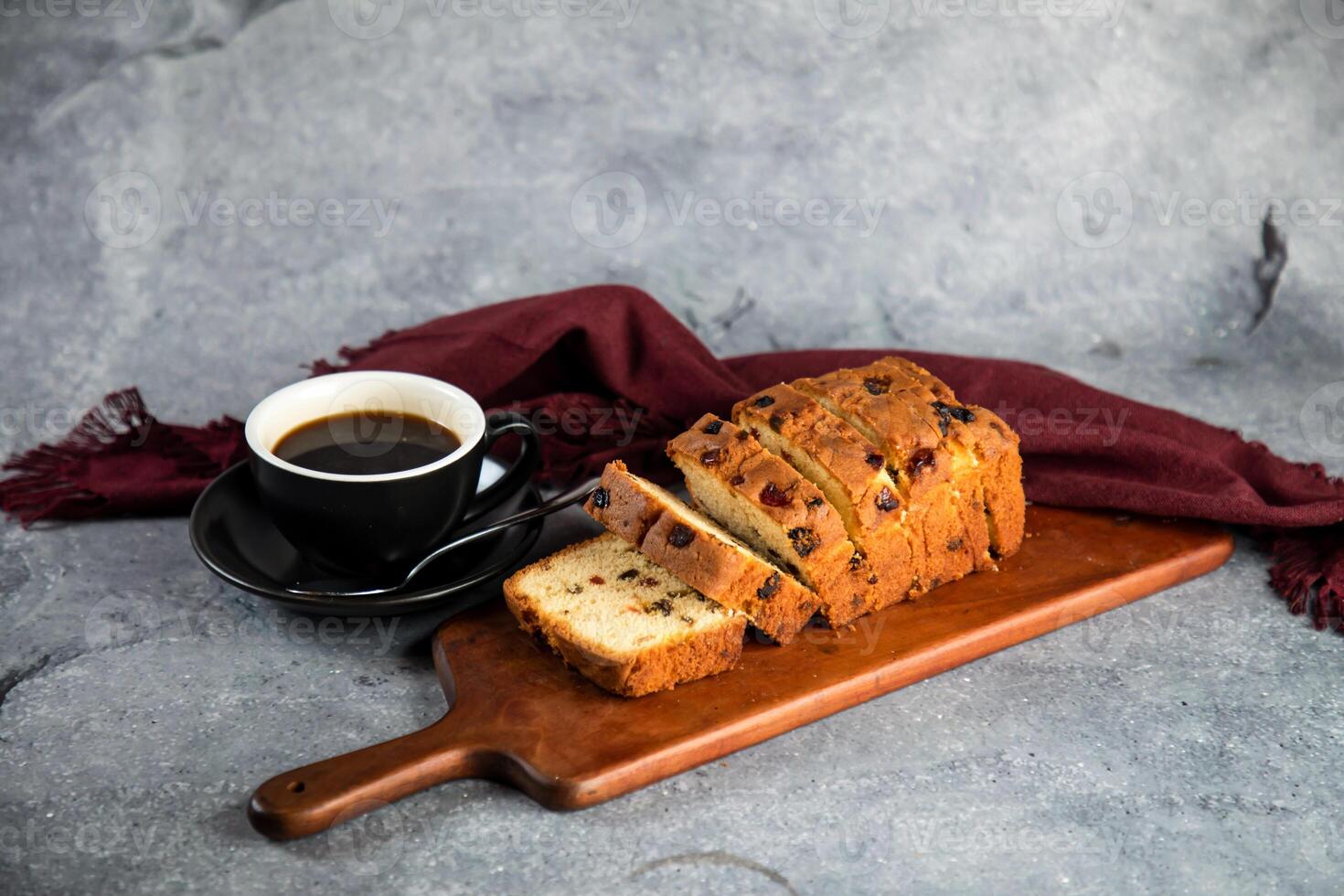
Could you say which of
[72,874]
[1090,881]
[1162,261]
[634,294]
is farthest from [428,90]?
[1090,881]

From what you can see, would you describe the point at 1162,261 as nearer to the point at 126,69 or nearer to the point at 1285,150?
the point at 1285,150

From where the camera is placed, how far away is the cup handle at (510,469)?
9.86 feet

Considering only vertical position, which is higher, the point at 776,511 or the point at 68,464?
the point at 776,511

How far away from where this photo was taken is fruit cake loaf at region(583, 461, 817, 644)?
261 cm

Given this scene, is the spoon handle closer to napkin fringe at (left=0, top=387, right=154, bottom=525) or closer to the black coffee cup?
the black coffee cup

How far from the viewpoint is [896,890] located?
7.36ft

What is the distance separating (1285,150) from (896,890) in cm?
349

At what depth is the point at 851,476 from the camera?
9.07ft

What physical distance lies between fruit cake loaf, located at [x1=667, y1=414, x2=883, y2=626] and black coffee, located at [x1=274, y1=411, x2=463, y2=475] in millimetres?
530

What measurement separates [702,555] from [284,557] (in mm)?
981

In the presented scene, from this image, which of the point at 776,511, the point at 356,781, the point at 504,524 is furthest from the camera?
the point at 504,524

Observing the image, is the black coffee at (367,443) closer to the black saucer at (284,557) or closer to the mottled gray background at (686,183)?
the black saucer at (284,557)

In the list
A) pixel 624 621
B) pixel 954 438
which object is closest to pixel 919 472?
pixel 954 438

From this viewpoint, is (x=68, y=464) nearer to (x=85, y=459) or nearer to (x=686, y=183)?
(x=85, y=459)
